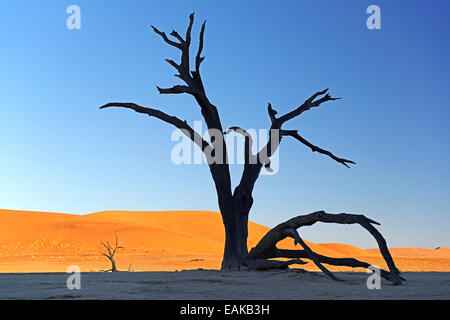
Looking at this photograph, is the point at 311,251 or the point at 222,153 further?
the point at 222,153

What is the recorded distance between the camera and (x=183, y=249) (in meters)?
43.3

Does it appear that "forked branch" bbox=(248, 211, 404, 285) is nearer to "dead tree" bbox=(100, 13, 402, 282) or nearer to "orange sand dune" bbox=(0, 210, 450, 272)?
"dead tree" bbox=(100, 13, 402, 282)

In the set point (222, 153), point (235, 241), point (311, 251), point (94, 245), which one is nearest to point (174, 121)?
point (222, 153)

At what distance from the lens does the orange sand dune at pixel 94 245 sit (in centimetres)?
3033

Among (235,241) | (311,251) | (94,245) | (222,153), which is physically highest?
(222,153)

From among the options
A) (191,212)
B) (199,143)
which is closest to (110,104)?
(199,143)

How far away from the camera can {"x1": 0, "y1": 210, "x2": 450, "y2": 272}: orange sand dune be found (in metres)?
30.3

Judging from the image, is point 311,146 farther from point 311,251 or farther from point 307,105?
point 311,251

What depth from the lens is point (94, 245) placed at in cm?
4200

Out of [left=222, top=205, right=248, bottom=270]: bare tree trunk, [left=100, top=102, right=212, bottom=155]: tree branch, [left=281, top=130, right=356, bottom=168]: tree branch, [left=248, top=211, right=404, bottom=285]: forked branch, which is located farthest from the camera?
[left=281, top=130, right=356, bottom=168]: tree branch

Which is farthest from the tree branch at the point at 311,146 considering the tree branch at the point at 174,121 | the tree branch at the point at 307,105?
the tree branch at the point at 174,121

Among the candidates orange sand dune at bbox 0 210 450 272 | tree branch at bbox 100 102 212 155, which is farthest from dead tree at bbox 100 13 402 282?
orange sand dune at bbox 0 210 450 272

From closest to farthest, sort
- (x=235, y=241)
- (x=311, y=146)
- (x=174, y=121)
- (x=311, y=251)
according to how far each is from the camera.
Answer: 1. (x=311, y=251)
2. (x=235, y=241)
3. (x=174, y=121)
4. (x=311, y=146)
